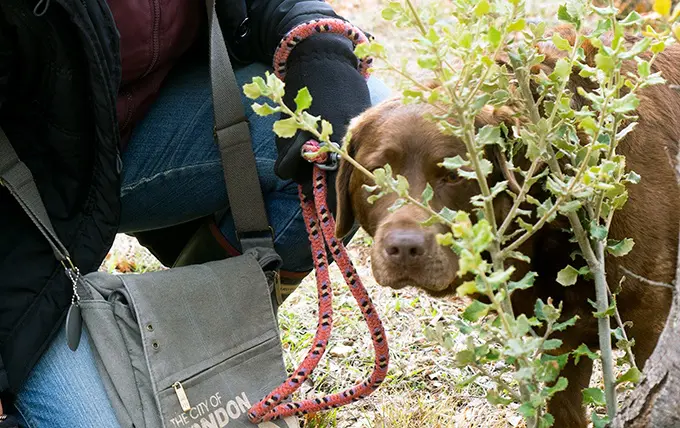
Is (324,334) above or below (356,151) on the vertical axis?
below

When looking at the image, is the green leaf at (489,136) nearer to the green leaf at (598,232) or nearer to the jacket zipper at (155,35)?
the green leaf at (598,232)

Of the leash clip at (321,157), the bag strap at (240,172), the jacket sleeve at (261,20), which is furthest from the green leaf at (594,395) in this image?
the jacket sleeve at (261,20)

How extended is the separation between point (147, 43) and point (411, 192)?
95cm

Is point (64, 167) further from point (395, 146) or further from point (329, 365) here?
point (329, 365)

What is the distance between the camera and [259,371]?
2.59m

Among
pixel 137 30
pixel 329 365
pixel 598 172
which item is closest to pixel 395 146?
pixel 137 30

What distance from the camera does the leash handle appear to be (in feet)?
8.02

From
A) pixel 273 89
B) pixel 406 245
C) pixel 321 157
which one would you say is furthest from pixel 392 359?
pixel 273 89

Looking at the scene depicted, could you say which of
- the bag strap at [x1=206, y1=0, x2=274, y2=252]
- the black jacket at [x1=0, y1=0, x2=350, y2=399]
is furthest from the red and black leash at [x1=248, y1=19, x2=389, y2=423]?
the black jacket at [x1=0, y1=0, x2=350, y2=399]

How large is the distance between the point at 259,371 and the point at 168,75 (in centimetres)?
107

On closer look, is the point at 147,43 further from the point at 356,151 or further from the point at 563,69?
the point at 563,69

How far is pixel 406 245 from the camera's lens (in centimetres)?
221

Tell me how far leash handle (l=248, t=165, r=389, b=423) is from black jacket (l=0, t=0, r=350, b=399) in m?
0.59

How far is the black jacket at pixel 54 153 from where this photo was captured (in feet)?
7.43
